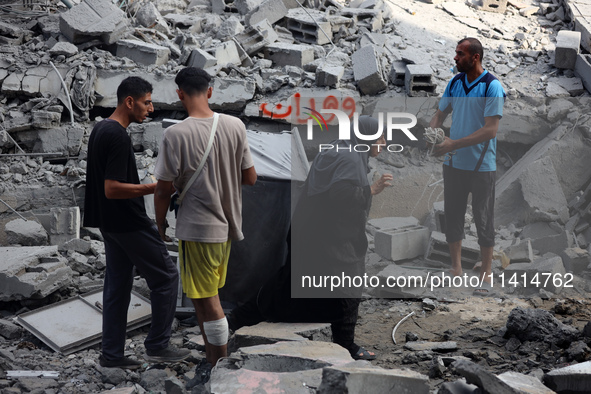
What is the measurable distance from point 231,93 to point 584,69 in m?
4.44

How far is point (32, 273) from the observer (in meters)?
4.85

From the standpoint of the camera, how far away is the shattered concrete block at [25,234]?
582 cm

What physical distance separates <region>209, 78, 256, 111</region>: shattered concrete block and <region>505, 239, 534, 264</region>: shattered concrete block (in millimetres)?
3724

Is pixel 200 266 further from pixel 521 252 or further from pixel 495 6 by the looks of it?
pixel 495 6

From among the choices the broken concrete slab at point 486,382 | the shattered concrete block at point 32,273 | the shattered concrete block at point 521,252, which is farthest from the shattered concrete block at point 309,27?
the broken concrete slab at point 486,382

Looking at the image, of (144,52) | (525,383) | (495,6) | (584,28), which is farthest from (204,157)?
(495,6)

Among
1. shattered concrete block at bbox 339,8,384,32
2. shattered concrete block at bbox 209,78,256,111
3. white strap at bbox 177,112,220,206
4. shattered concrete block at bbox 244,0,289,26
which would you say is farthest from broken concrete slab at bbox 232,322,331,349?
shattered concrete block at bbox 244,0,289,26

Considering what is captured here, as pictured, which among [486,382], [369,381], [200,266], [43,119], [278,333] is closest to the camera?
[486,382]

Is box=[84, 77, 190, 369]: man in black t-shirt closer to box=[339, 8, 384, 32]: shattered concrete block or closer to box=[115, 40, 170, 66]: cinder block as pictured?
box=[115, 40, 170, 66]: cinder block

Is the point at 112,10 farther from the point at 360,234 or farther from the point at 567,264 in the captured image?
the point at 567,264

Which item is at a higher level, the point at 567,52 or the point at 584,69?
the point at 567,52

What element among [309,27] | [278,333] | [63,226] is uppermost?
[309,27]

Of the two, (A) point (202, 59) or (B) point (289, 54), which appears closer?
(A) point (202, 59)

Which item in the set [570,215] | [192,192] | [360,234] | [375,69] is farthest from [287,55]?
[192,192]
